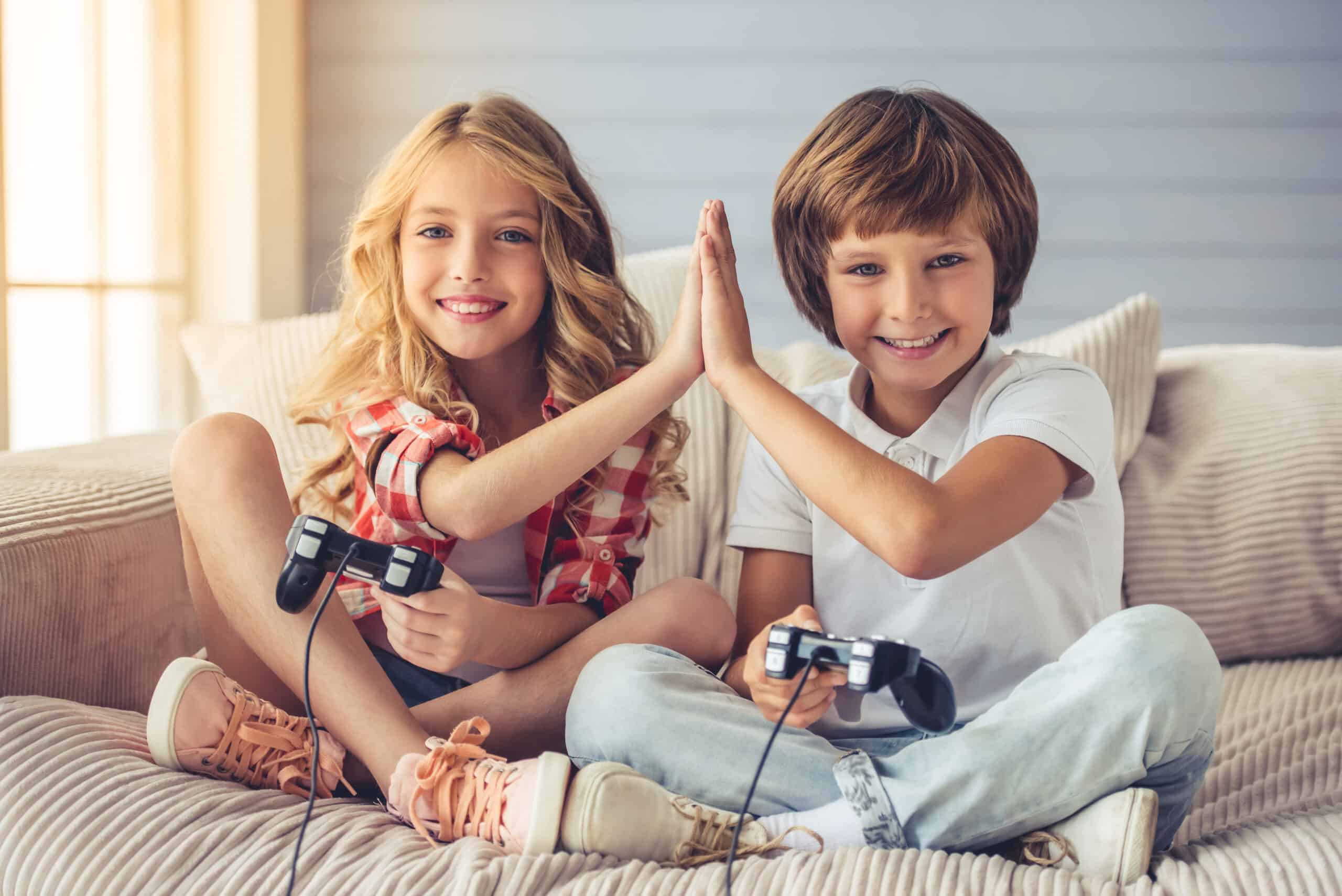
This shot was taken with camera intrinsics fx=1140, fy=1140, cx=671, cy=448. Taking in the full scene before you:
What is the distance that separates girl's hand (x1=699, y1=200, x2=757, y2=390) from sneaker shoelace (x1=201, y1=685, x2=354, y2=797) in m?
0.47

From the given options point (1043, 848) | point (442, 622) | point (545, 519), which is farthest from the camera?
point (545, 519)

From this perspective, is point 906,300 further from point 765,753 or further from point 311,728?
point 311,728

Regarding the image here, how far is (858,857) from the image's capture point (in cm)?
80

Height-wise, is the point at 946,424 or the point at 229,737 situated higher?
the point at 946,424

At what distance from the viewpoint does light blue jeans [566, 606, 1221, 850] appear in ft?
2.74

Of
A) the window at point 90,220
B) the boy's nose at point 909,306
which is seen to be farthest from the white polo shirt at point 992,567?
the window at point 90,220

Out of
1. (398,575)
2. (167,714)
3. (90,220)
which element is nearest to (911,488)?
(398,575)

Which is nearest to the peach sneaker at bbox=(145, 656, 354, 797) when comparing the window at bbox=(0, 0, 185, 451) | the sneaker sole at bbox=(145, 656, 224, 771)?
the sneaker sole at bbox=(145, 656, 224, 771)

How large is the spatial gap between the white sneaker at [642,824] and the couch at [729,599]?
0.02 meters

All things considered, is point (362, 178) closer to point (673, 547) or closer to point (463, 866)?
point (673, 547)

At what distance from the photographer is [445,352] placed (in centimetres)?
126

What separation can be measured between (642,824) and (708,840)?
6cm

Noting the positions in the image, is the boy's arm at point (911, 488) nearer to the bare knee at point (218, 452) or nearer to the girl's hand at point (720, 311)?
the girl's hand at point (720, 311)

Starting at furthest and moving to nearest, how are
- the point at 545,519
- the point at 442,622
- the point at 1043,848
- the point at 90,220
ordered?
the point at 90,220
the point at 545,519
the point at 442,622
the point at 1043,848
